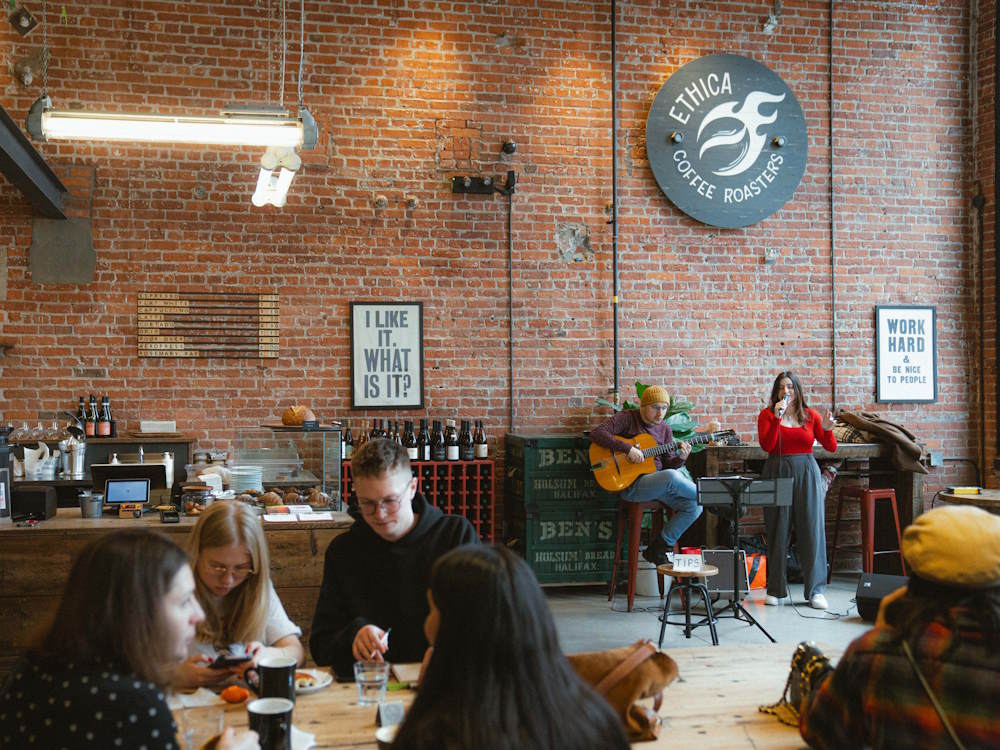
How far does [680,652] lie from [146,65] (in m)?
6.51

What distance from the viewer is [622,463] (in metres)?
7.15

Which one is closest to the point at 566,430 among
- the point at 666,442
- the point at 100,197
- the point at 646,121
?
the point at 666,442

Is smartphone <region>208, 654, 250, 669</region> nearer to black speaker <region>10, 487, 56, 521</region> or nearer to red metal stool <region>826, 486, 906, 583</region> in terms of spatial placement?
black speaker <region>10, 487, 56, 521</region>

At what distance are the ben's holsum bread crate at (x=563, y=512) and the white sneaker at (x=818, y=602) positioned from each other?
153 centimetres

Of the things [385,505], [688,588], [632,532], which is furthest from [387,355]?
[385,505]

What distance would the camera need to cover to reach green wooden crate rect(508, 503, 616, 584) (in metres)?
7.36

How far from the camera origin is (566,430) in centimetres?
800

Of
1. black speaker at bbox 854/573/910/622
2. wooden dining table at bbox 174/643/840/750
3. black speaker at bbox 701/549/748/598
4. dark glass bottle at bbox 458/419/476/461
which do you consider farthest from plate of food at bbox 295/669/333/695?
dark glass bottle at bbox 458/419/476/461

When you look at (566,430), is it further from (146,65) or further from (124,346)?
(146,65)

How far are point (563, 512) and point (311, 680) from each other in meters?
5.03

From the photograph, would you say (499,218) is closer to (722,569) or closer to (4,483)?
(722,569)

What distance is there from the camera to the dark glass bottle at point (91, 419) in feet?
23.0

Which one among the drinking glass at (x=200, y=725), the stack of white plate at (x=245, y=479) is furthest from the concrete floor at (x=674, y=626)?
the drinking glass at (x=200, y=725)

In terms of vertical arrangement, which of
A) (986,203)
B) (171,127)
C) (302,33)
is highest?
(302,33)
